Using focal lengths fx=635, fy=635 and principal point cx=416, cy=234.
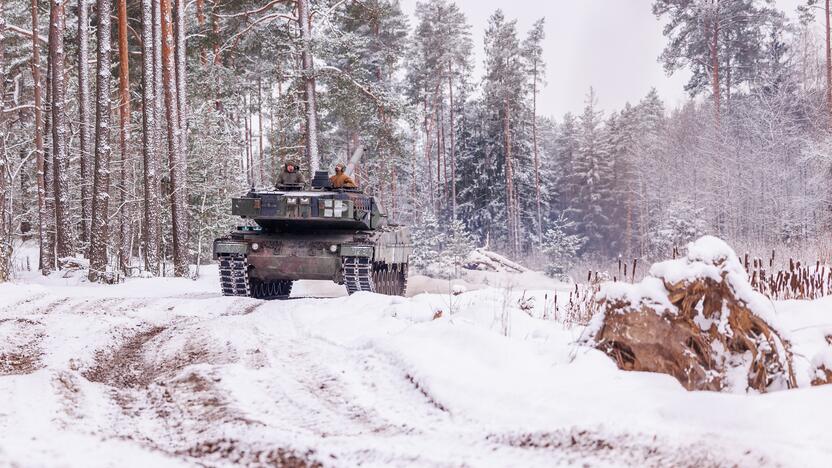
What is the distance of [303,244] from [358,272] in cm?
113

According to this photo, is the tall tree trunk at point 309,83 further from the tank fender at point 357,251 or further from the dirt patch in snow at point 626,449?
the dirt patch in snow at point 626,449

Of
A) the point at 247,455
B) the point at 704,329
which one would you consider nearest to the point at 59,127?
the point at 247,455

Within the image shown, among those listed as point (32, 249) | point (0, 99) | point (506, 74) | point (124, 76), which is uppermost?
point (506, 74)

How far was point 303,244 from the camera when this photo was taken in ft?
33.6

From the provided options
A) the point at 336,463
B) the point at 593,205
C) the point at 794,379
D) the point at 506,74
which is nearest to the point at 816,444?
the point at 794,379

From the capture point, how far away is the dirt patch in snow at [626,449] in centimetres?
230

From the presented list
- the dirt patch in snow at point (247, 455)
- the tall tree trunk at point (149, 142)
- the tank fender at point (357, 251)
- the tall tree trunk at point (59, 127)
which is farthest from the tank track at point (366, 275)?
the tall tree trunk at point (59, 127)

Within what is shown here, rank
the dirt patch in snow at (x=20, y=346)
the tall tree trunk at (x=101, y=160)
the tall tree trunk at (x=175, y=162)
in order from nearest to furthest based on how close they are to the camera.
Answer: the dirt patch in snow at (x=20, y=346) < the tall tree trunk at (x=101, y=160) < the tall tree trunk at (x=175, y=162)

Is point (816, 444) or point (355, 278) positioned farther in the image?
point (355, 278)

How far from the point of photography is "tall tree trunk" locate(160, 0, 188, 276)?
14.8 meters

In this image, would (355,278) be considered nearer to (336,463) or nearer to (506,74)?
(336,463)

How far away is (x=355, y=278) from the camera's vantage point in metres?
9.81

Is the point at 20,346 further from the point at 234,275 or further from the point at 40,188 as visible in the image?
the point at 40,188

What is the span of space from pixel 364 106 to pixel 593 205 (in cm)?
3216
